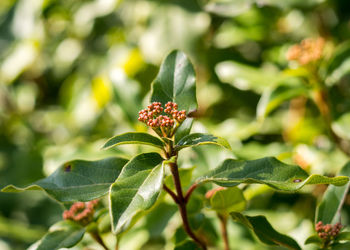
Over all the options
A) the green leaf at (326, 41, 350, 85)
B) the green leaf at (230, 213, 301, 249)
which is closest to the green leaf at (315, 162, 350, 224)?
the green leaf at (230, 213, 301, 249)

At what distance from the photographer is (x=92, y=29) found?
2.94 metres

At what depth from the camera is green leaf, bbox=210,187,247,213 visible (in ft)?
3.84

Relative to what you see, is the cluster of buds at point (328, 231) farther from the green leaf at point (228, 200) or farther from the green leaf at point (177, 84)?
the green leaf at point (177, 84)

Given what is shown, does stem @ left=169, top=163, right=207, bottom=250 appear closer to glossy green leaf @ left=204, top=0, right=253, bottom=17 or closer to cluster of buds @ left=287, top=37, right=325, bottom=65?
cluster of buds @ left=287, top=37, right=325, bottom=65

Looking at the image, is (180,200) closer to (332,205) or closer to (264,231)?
(264,231)

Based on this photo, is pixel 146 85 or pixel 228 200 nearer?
pixel 228 200

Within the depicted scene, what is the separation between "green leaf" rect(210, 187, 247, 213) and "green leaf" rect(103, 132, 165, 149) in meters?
0.23

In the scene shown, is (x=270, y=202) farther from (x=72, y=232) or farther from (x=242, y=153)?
(x=72, y=232)

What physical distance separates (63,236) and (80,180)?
7.2 inches

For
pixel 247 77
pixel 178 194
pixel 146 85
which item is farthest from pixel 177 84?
pixel 146 85

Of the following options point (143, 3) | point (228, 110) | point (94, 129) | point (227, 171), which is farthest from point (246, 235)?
point (143, 3)

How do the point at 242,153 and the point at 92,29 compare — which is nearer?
the point at 242,153

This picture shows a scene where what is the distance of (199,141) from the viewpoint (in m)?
1.01

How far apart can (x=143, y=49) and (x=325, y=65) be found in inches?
37.6
